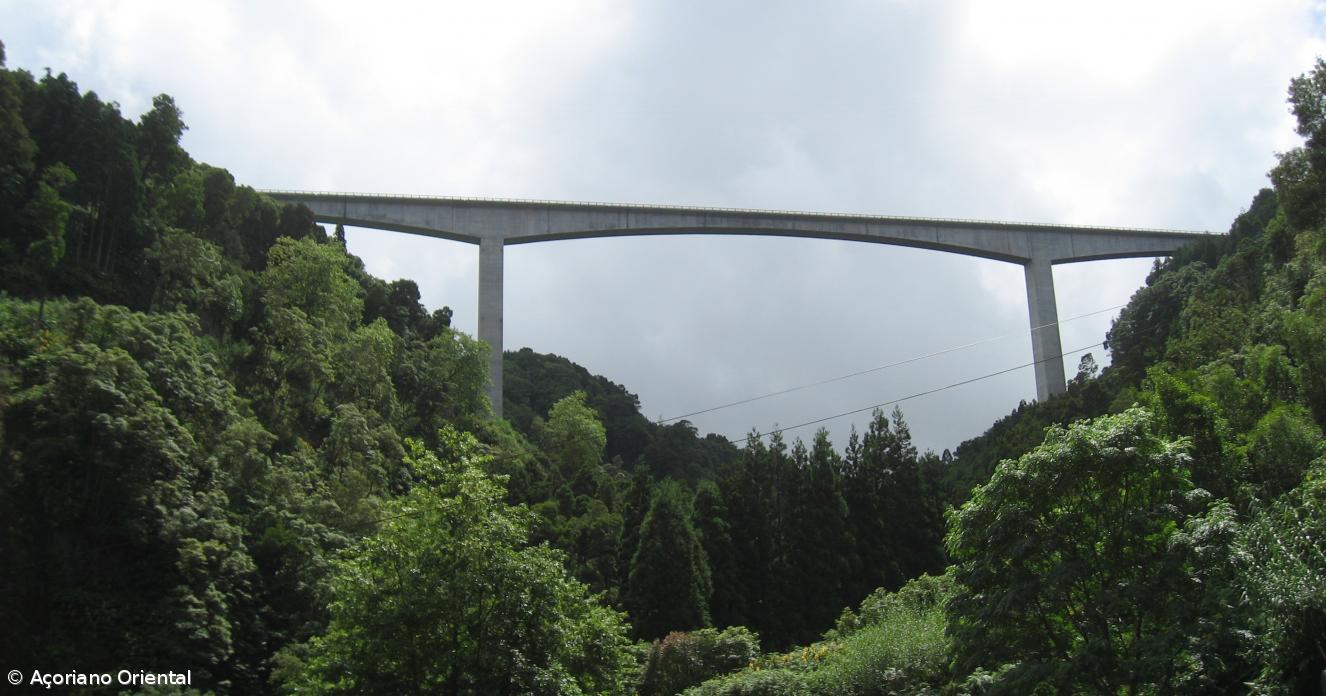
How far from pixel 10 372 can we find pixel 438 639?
1424cm

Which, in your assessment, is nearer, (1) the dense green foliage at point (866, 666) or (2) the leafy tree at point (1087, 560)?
(2) the leafy tree at point (1087, 560)

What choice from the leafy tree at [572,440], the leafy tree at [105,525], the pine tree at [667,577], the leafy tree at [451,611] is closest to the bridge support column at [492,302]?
the leafy tree at [572,440]

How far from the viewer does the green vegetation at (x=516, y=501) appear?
540 inches

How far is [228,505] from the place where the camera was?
83.7 feet

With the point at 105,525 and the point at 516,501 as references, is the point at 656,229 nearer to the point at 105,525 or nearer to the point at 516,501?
the point at 516,501

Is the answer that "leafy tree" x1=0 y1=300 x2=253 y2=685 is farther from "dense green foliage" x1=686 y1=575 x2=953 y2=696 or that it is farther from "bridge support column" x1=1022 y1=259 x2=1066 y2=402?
"bridge support column" x1=1022 y1=259 x2=1066 y2=402

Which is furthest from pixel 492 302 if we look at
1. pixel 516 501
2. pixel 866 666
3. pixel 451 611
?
pixel 451 611

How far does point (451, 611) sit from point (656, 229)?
34249 millimetres

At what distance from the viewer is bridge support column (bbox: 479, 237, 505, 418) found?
151ft

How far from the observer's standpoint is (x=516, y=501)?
36.5 meters

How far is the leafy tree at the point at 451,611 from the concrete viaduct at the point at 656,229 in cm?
2928

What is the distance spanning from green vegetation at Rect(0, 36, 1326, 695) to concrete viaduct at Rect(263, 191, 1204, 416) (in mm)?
2453

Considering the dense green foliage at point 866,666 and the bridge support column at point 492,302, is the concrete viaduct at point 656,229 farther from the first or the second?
the dense green foliage at point 866,666

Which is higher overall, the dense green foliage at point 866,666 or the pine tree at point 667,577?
the pine tree at point 667,577
